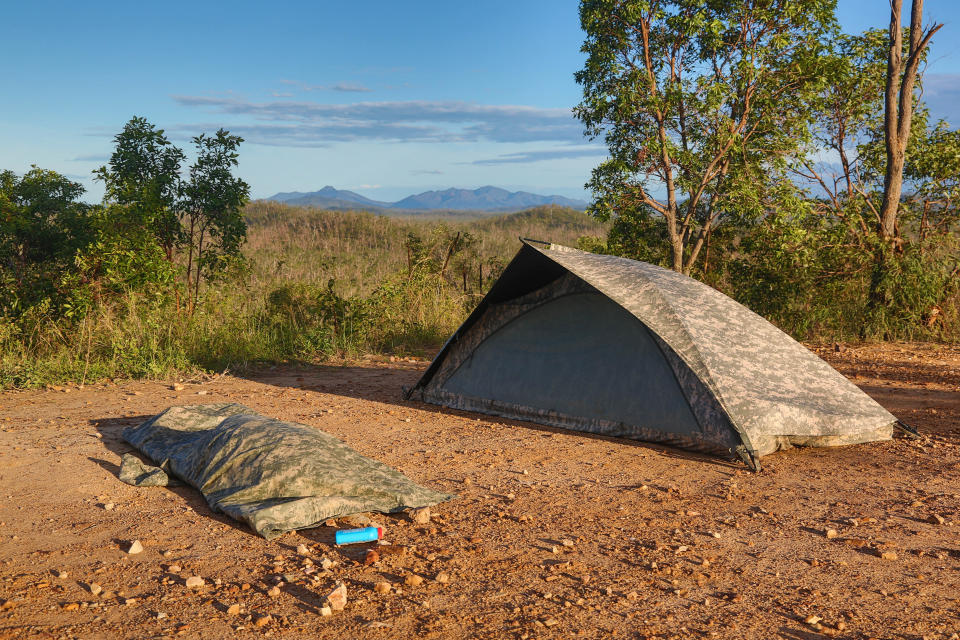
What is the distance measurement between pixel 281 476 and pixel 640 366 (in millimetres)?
2784

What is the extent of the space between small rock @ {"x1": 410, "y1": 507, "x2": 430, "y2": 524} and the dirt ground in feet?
0.15

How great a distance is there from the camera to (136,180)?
9297 millimetres

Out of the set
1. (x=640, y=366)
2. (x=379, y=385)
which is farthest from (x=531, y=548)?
(x=379, y=385)

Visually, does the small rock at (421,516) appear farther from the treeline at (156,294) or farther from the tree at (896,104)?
the tree at (896,104)

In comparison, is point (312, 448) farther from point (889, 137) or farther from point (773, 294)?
point (889, 137)

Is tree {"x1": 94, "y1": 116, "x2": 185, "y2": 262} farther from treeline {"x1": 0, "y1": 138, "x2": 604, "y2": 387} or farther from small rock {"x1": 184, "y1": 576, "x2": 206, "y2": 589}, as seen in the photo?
small rock {"x1": 184, "y1": 576, "x2": 206, "y2": 589}

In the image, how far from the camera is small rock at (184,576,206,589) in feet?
9.96

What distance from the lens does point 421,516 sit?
386 centimetres

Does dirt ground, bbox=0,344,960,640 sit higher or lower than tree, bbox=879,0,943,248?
lower

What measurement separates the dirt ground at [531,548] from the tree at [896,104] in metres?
6.07

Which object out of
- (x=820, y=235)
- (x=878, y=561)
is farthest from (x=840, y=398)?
(x=820, y=235)

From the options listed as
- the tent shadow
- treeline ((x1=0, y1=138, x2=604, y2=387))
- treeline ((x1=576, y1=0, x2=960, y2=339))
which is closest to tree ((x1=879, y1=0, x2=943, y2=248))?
treeline ((x1=576, y1=0, x2=960, y2=339))

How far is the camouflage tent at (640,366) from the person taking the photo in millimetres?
5035

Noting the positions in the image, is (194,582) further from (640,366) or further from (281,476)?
(640,366)
